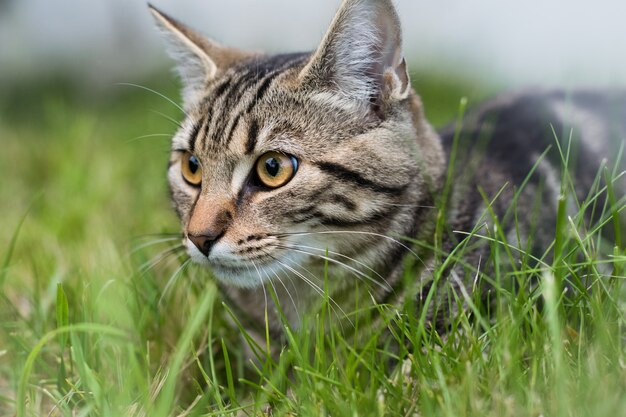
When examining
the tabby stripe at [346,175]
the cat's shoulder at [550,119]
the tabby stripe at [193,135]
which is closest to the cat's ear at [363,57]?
the tabby stripe at [346,175]

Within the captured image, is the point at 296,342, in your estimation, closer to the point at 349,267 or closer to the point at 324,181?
the point at 349,267

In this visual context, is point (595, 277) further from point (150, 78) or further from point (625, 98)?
point (150, 78)

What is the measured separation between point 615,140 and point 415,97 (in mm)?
893

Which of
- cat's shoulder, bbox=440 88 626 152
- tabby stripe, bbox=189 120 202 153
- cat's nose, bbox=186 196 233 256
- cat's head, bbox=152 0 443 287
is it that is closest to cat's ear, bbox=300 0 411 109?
cat's head, bbox=152 0 443 287

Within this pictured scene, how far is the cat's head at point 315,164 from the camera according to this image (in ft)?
6.59

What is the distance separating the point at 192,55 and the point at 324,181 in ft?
2.84

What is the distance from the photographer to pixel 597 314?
1.70 meters

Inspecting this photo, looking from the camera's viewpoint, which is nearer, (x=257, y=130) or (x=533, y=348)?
(x=533, y=348)

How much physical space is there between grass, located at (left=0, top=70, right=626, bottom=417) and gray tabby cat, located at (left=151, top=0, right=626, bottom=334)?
0.38ft

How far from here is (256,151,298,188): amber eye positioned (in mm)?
2049

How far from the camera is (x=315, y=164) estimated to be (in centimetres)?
206

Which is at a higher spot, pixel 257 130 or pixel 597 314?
pixel 257 130

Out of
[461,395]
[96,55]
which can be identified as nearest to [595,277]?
[461,395]

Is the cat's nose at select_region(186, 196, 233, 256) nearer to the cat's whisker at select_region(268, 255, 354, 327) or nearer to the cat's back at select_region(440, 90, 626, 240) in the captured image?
the cat's whisker at select_region(268, 255, 354, 327)
